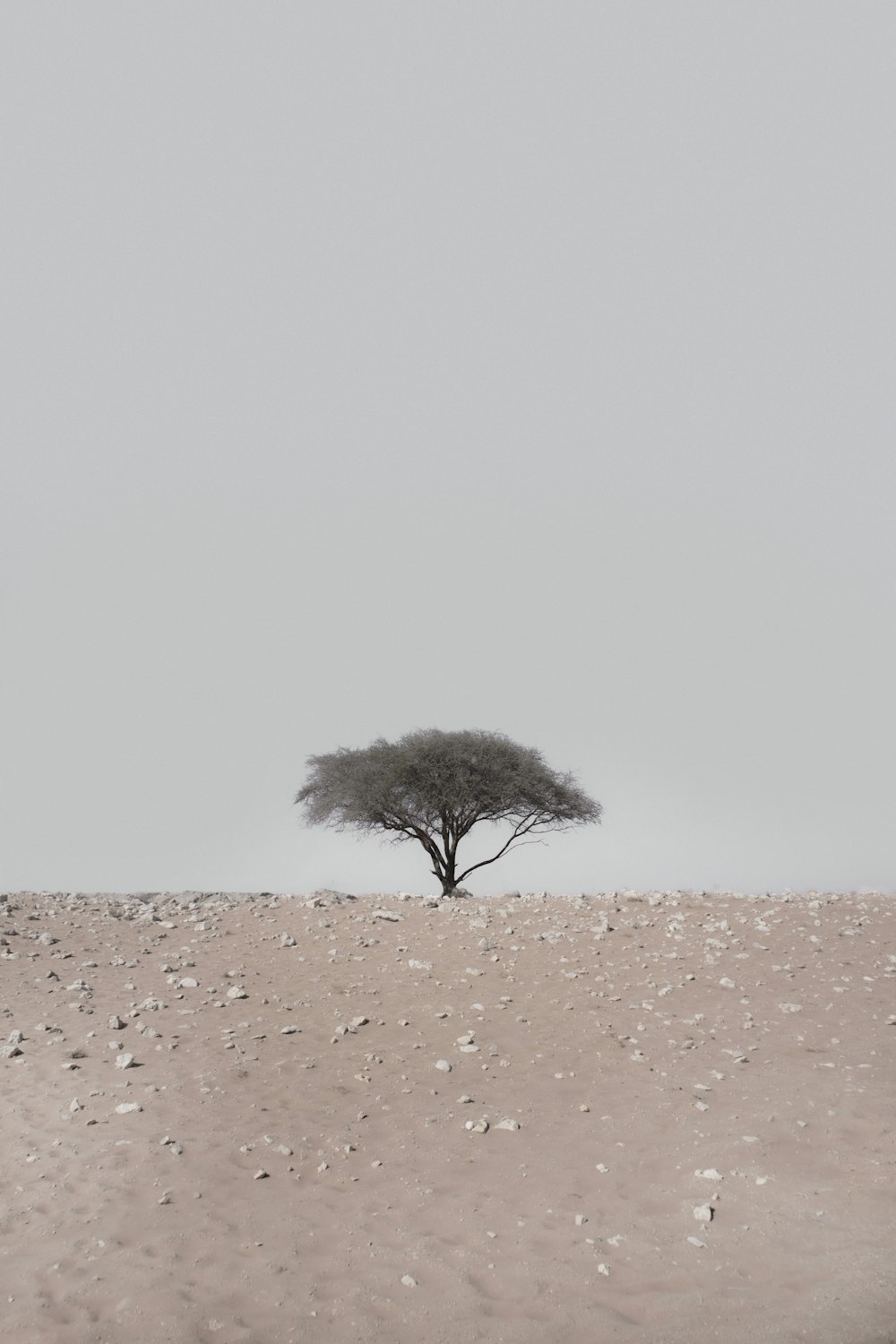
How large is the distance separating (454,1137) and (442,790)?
1811 cm

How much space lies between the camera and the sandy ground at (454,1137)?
555 centimetres

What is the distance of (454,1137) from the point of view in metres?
7.98

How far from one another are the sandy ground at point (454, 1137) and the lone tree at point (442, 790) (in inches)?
469

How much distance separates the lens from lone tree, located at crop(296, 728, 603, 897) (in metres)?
26.0

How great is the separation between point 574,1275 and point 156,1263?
307 cm

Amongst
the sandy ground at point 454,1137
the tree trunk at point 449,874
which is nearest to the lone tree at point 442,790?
the tree trunk at point 449,874

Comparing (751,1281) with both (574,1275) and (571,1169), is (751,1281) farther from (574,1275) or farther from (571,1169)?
(571,1169)

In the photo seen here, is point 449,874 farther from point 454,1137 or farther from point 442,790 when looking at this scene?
point 454,1137

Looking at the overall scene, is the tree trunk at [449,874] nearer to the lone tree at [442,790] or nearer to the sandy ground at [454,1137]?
the lone tree at [442,790]

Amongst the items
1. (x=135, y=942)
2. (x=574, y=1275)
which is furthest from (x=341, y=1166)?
(x=135, y=942)

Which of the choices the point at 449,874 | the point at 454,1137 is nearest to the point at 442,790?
the point at 449,874

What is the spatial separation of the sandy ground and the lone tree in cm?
1192

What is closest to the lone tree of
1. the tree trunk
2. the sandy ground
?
the tree trunk

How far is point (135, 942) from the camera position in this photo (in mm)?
14352
